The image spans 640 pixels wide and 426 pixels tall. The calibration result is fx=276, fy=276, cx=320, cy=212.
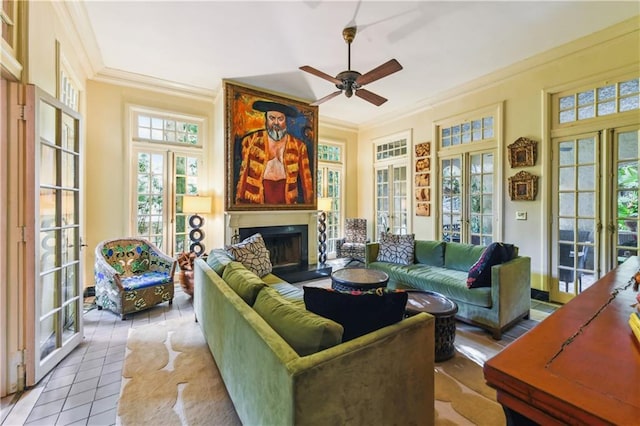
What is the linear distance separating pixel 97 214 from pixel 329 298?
4.21 meters

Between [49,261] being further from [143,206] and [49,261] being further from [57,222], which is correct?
[143,206]

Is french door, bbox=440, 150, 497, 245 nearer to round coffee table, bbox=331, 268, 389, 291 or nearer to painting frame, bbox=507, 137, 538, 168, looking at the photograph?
painting frame, bbox=507, 137, 538, 168

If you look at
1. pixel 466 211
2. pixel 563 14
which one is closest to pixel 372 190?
pixel 466 211

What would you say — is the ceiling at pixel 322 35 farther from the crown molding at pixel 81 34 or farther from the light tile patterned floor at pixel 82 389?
the light tile patterned floor at pixel 82 389

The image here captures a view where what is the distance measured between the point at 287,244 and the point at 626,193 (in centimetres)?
474

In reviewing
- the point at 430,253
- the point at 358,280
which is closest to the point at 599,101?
the point at 430,253

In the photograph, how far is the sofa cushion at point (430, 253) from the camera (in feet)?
12.6

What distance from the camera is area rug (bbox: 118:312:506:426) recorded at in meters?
1.73

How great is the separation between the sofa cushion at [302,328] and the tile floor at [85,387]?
1.29m

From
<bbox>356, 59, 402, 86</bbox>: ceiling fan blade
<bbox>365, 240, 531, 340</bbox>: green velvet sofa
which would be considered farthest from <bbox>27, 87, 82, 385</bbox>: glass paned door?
<bbox>365, 240, 531, 340</bbox>: green velvet sofa

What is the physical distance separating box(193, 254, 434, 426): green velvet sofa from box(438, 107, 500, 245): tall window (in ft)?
12.0

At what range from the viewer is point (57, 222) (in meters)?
2.35

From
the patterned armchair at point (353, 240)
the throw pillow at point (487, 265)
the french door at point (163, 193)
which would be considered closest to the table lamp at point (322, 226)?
the patterned armchair at point (353, 240)

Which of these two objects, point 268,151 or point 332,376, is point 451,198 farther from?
point 332,376
